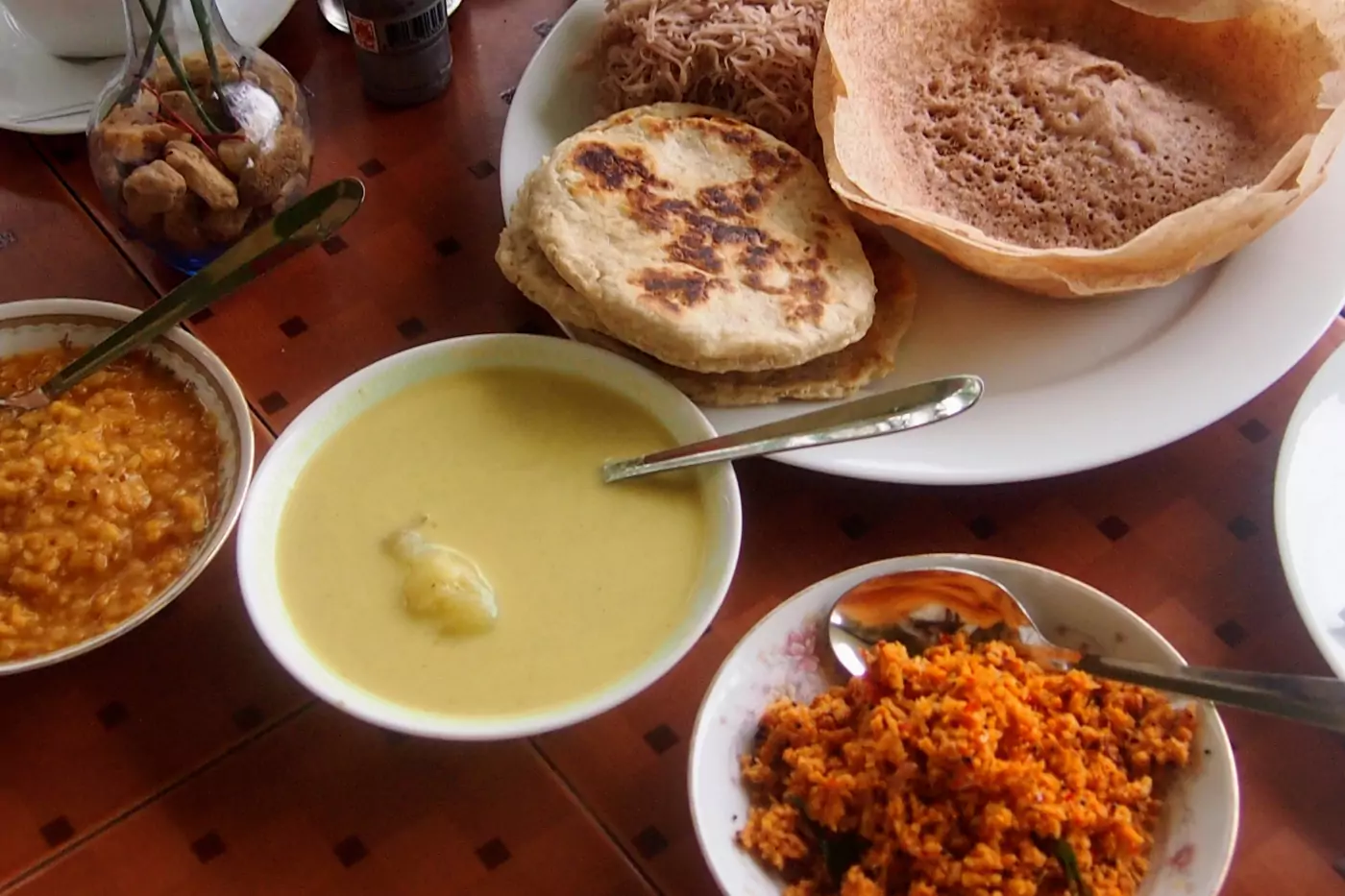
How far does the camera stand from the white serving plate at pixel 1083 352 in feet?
4.08

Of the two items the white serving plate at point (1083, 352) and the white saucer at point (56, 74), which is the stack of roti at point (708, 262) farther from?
the white saucer at point (56, 74)

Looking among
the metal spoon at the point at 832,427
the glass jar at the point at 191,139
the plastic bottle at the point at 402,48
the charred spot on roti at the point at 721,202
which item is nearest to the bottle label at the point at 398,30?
the plastic bottle at the point at 402,48

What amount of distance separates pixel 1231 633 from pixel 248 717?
3.33 ft

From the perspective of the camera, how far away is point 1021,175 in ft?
4.84

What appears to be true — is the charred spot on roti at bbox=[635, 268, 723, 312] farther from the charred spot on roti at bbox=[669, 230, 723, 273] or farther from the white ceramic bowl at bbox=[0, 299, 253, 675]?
the white ceramic bowl at bbox=[0, 299, 253, 675]

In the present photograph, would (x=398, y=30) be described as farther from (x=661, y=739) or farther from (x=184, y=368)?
(x=661, y=739)

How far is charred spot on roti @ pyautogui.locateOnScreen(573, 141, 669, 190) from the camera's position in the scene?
134 centimetres

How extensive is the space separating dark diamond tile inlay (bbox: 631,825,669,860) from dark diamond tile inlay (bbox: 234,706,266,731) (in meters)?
0.39

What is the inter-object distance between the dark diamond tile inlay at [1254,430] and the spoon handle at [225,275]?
106 cm

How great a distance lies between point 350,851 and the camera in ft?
3.54

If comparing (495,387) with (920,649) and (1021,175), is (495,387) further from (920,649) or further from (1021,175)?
(1021,175)

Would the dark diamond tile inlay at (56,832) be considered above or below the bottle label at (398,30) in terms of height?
below

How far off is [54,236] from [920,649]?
4.06 feet

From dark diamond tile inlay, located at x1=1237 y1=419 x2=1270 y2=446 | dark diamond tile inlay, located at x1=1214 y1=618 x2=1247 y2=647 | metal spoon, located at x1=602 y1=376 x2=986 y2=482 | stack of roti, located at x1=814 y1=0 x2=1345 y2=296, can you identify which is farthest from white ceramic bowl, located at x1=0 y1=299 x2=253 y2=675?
dark diamond tile inlay, located at x1=1237 y1=419 x2=1270 y2=446
